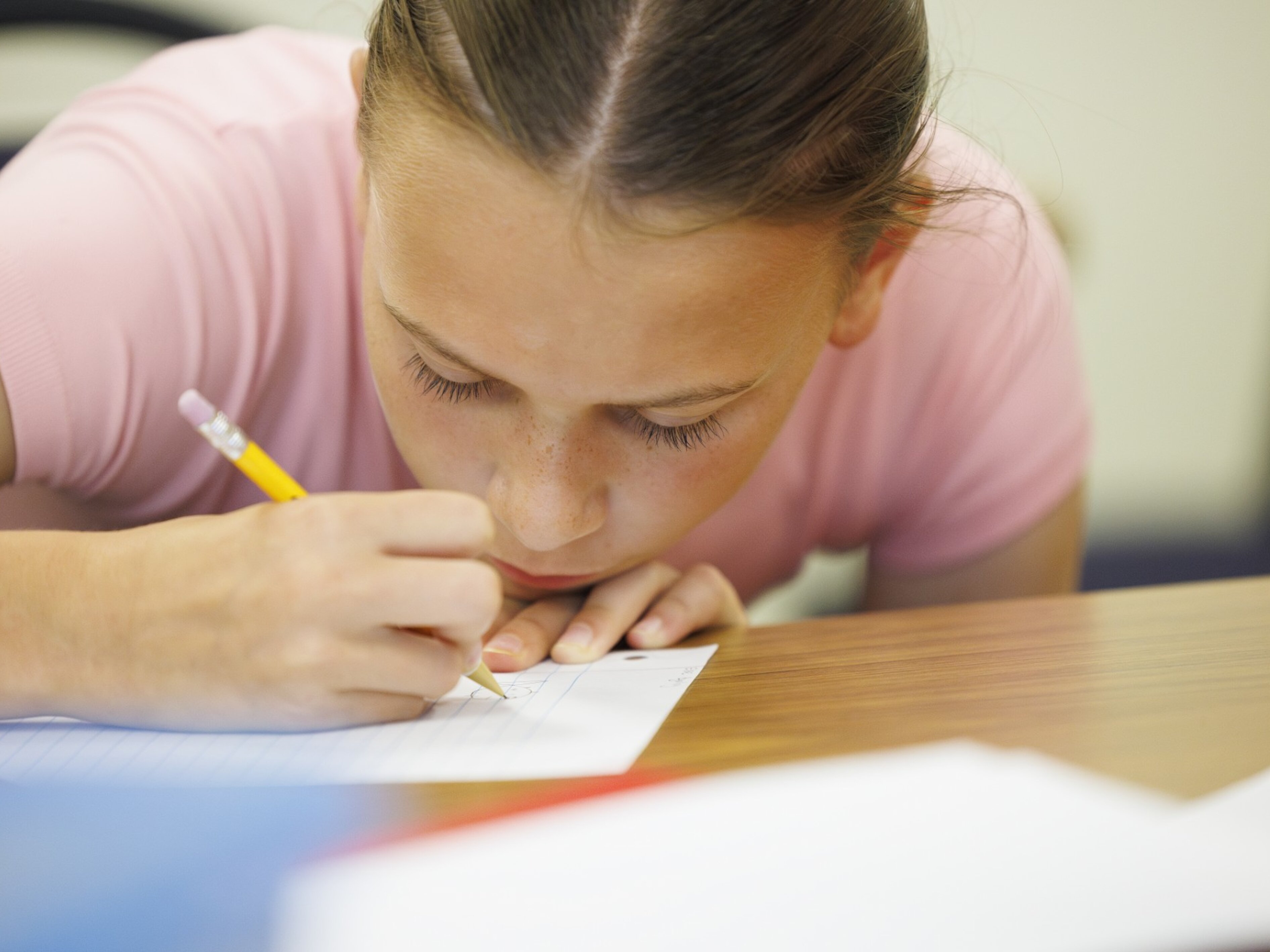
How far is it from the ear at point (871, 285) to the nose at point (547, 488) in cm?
17

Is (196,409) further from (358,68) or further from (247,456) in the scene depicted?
(358,68)

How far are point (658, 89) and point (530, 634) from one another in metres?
0.26

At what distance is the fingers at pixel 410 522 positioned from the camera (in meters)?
0.45

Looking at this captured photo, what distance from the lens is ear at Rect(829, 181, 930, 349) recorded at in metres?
0.63

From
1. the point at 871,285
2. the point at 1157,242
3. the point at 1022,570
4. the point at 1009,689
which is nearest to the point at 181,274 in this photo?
the point at 871,285

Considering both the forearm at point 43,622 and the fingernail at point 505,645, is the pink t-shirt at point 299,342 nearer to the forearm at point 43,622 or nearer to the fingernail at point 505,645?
the forearm at point 43,622

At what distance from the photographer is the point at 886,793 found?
0.38 m

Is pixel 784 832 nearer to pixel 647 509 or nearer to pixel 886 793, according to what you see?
pixel 886 793

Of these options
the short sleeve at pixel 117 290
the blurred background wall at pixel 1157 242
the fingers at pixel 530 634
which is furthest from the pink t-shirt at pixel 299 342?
the blurred background wall at pixel 1157 242

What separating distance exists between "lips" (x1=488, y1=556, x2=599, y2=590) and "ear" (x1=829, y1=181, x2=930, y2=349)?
0.58ft

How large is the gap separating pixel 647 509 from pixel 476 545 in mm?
134

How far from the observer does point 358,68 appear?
639 mm

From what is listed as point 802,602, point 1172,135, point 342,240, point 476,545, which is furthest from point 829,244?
point 1172,135

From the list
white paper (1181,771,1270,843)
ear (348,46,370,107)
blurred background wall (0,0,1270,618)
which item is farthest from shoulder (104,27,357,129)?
blurred background wall (0,0,1270,618)
